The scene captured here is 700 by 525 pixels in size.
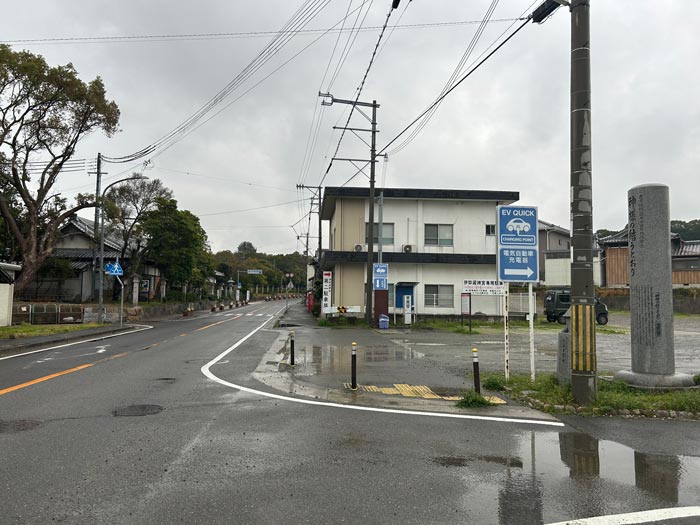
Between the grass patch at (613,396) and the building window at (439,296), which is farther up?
the building window at (439,296)

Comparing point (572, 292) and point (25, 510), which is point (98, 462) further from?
point (572, 292)

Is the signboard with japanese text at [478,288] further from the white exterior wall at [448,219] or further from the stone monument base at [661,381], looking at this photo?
the stone monument base at [661,381]

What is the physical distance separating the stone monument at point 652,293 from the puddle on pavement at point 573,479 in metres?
3.13

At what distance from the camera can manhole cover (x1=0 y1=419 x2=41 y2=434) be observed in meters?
6.18

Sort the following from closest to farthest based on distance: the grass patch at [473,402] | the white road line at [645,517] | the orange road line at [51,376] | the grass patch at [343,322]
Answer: the white road line at [645,517] → the grass patch at [473,402] → the orange road line at [51,376] → the grass patch at [343,322]

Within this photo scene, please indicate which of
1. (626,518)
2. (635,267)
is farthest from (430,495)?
(635,267)

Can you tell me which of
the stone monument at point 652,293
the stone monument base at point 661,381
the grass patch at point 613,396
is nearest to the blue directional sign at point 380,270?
the grass patch at point 613,396

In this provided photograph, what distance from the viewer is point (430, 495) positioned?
4.36 meters

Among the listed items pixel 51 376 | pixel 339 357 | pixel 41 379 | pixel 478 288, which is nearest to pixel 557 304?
pixel 478 288

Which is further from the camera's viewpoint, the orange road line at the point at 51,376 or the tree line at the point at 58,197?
the tree line at the point at 58,197

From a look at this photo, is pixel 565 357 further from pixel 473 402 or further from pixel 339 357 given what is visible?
pixel 339 357

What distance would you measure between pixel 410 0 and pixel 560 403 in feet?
27.0

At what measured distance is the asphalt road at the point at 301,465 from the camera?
13.2ft

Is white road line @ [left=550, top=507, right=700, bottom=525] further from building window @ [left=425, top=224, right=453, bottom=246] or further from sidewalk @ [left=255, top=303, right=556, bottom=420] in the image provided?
building window @ [left=425, top=224, right=453, bottom=246]
